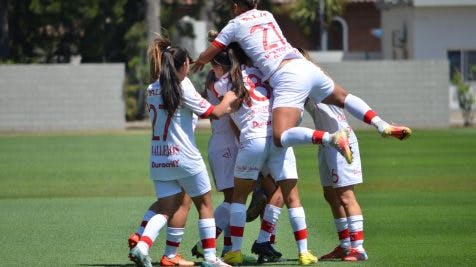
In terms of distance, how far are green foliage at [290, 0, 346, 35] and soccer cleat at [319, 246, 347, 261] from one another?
140 ft

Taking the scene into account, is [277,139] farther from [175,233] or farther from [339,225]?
[339,225]

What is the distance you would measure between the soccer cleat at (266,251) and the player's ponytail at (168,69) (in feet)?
4.92

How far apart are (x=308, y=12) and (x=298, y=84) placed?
1722 inches

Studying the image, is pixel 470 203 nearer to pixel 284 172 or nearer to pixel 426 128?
pixel 284 172

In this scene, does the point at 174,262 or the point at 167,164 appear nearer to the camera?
the point at 167,164

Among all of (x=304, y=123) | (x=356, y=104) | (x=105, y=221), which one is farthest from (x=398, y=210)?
(x=304, y=123)

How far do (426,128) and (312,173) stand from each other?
17.0m

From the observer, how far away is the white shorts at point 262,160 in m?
10.9

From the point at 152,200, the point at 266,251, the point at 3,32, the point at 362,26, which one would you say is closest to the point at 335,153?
the point at 266,251

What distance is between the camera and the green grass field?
12.1m

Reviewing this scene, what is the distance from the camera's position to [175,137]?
34.7 feet

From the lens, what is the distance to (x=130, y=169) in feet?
77.4

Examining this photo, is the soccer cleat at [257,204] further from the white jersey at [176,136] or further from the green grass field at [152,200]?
the white jersey at [176,136]

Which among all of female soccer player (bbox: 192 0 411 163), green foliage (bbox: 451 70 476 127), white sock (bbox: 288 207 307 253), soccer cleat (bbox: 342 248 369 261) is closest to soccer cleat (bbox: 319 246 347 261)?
soccer cleat (bbox: 342 248 369 261)
